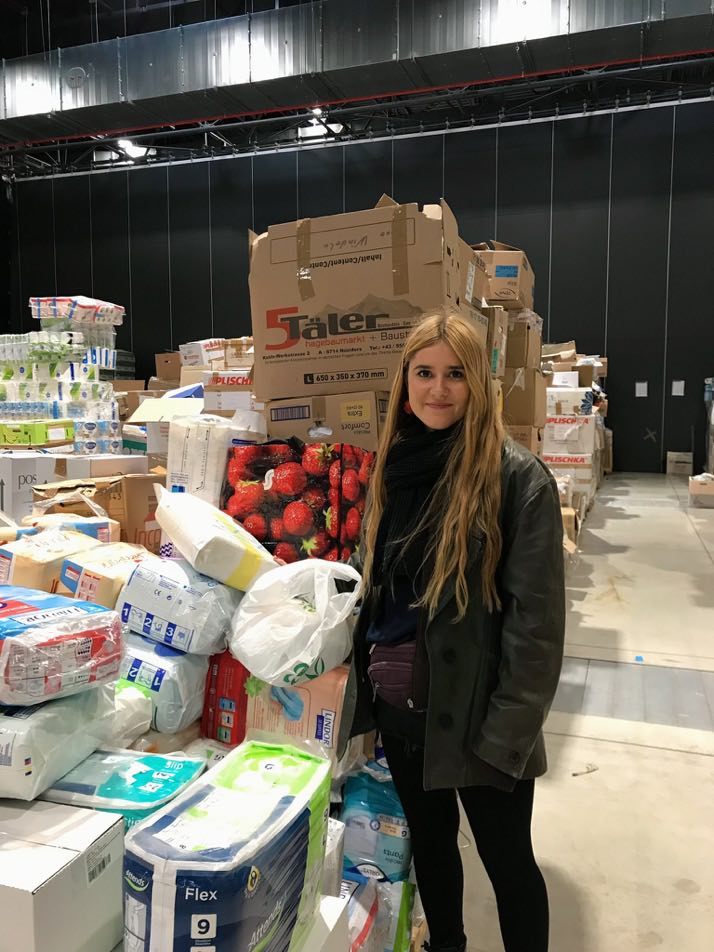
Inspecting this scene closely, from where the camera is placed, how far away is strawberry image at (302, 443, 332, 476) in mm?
2246

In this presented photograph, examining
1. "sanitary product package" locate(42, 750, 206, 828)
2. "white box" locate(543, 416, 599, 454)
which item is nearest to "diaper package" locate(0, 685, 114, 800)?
"sanitary product package" locate(42, 750, 206, 828)

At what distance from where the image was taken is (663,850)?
211 cm

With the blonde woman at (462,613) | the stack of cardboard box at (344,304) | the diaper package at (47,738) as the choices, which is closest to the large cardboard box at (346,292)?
the stack of cardboard box at (344,304)

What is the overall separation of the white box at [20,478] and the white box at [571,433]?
425 centimetres

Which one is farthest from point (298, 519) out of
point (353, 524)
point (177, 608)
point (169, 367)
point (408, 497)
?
point (169, 367)

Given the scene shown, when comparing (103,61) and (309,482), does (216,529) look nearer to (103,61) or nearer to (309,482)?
(309,482)

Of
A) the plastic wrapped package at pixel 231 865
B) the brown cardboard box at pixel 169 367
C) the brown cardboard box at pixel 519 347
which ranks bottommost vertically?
the plastic wrapped package at pixel 231 865

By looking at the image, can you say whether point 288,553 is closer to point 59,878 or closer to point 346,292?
point 346,292

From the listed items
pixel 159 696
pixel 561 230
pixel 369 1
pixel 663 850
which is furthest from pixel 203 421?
pixel 561 230

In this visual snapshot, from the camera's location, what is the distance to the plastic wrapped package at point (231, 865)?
2.59 ft

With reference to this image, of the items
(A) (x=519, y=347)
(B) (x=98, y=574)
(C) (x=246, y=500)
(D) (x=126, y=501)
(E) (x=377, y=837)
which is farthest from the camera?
(A) (x=519, y=347)

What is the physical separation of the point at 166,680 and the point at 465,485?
90cm

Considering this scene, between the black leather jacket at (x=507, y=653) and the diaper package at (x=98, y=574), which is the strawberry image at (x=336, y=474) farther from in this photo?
the black leather jacket at (x=507, y=653)

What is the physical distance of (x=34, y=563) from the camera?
197 centimetres
